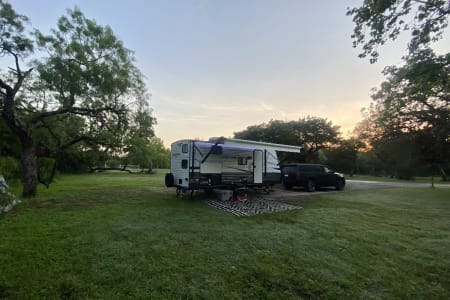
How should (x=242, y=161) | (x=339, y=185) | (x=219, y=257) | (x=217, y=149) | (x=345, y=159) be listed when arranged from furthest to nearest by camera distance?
(x=345, y=159), (x=339, y=185), (x=242, y=161), (x=217, y=149), (x=219, y=257)

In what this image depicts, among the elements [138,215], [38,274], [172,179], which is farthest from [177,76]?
[38,274]

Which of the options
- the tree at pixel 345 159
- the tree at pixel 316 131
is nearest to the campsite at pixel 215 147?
the tree at pixel 316 131

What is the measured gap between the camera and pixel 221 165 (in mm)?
9391

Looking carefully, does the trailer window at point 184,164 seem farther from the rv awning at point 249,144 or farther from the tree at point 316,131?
the tree at point 316,131

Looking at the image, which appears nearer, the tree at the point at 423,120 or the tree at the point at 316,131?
the tree at the point at 423,120

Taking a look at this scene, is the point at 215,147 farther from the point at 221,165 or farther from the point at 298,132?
the point at 298,132

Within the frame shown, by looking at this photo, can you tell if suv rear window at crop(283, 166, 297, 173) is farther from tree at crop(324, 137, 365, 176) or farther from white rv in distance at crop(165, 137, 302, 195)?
tree at crop(324, 137, 365, 176)

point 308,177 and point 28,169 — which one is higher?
point 28,169

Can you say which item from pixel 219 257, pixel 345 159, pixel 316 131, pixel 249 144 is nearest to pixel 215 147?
pixel 249 144

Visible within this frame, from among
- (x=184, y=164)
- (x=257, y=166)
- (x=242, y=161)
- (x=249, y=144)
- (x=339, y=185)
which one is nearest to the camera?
(x=184, y=164)

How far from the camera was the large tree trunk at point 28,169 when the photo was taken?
330 inches

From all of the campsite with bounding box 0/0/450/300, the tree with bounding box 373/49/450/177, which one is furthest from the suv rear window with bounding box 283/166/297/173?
the tree with bounding box 373/49/450/177

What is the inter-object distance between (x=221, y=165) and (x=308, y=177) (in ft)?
19.8

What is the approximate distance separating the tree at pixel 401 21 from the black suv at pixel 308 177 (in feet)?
27.8
